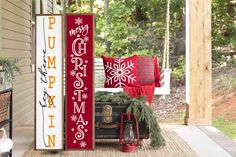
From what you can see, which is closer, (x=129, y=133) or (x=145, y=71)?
(x=129, y=133)

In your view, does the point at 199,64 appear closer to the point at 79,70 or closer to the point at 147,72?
the point at 147,72

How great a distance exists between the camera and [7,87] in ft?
11.0

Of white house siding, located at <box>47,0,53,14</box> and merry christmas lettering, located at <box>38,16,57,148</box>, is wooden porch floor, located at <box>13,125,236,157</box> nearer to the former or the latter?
merry christmas lettering, located at <box>38,16,57,148</box>

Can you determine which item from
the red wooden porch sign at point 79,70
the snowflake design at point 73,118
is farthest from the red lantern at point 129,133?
the snowflake design at point 73,118

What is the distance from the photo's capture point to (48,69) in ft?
13.3

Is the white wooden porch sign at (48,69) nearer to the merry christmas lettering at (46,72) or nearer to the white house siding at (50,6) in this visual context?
the merry christmas lettering at (46,72)

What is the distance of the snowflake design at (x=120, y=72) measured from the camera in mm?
6707

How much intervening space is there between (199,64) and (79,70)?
2210 mm

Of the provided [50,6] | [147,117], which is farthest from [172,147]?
[50,6]

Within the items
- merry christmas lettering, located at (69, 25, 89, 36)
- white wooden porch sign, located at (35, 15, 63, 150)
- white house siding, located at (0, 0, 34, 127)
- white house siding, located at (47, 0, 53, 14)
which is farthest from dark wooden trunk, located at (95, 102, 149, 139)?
white house siding, located at (47, 0, 53, 14)

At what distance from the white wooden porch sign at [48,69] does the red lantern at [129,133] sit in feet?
1.92

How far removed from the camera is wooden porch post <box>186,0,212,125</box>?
19.2 feet

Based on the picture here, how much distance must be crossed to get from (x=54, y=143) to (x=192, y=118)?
2.27 m

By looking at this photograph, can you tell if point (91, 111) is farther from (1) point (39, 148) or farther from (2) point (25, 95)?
(2) point (25, 95)
